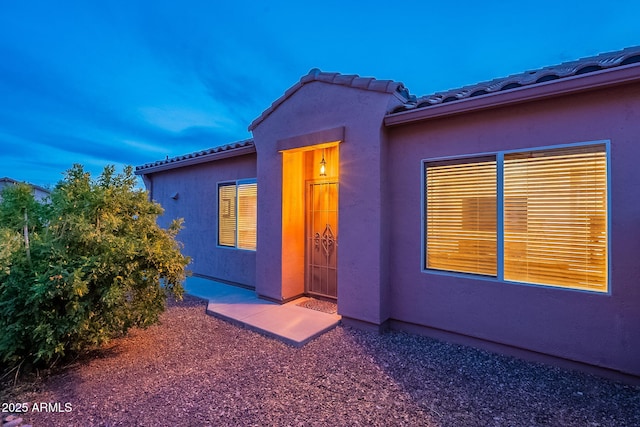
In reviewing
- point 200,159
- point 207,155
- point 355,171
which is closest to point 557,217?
point 355,171

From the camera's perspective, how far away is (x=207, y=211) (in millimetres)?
9516

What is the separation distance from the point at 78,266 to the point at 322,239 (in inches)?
184

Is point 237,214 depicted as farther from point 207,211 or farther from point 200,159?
point 200,159

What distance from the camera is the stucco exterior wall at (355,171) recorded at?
211 inches

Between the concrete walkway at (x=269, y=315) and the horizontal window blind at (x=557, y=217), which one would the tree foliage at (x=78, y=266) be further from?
the horizontal window blind at (x=557, y=217)

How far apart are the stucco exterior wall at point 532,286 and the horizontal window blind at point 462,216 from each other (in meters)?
0.19

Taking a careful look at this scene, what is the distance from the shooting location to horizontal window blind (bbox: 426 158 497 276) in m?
4.71

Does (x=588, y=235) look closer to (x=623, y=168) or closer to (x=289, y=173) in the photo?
(x=623, y=168)

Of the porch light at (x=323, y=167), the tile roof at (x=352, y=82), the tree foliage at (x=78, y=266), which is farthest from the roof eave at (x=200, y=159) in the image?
the tree foliage at (x=78, y=266)

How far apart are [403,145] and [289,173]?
2.76 metres

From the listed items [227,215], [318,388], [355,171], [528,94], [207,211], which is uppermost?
[528,94]

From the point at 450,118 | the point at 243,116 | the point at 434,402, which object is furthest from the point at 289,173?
the point at 243,116

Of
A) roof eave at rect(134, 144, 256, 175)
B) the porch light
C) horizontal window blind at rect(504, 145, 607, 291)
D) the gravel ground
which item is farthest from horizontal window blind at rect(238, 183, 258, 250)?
horizontal window blind at rect(504, 145, 607, 291)

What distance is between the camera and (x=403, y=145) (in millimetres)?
5398
